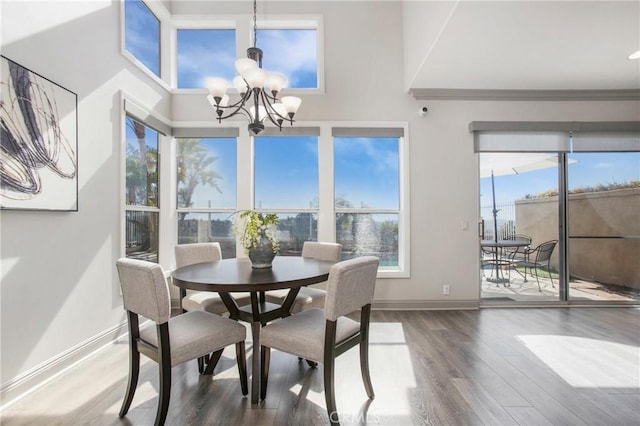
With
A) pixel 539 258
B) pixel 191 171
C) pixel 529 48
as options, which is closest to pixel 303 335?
pixel 191 171

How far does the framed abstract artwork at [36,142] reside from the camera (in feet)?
5.86

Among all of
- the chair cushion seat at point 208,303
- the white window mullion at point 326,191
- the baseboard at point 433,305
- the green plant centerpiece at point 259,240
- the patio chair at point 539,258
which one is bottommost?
the baseboard at point 433,305

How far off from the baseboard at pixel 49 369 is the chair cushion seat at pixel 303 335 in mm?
1594

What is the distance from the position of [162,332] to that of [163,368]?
19 cm

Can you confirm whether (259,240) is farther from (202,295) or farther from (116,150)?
(116,150)

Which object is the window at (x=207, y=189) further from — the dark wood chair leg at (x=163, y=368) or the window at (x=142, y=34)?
the dark wood chair leg at (x=163, y=368)

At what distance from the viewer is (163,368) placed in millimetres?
1521

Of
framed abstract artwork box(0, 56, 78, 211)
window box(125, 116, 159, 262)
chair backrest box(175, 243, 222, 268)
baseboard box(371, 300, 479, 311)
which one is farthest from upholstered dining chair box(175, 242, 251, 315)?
baseboard box(371, 300, 479, 311)

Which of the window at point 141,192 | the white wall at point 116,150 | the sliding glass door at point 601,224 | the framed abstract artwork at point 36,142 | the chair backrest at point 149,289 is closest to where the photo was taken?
the chair backrest at point 149,289

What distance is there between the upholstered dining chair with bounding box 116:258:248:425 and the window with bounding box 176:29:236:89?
10.2 ft

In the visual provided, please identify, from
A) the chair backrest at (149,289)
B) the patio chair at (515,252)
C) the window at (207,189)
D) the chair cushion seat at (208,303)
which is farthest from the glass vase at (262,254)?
the patio chair at (515,252)

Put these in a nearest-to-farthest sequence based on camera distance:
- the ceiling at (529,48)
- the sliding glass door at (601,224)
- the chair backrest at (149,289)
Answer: the chair backrest at (149,289)
the ceiling at (529,48)
the sliding glass door at (601,224)

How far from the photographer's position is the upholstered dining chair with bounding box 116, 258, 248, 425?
1.51m

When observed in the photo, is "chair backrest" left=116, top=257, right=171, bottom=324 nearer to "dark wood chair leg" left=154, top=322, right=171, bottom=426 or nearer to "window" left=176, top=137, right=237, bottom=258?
"dark wood chair leg" left=154, top=322, right=171, bottom=426
